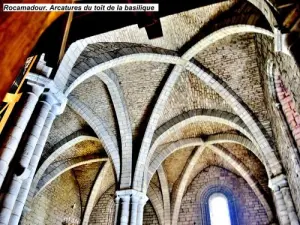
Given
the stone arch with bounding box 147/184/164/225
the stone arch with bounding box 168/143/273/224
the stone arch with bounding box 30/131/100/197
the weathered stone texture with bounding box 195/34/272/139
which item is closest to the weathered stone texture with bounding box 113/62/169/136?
the weathered stone texture with bounding box 195/34/272/139

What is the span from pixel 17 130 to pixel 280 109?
5.60 meters

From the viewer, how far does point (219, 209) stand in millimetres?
12492

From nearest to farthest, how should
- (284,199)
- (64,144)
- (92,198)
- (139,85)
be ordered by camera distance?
(284,199) < (139,85) < (64,144) < (92,198)

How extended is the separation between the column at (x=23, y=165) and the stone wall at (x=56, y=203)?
7.21 m

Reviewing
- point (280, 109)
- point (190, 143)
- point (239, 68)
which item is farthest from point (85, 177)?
point (280, 109)

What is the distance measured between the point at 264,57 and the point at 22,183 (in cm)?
614

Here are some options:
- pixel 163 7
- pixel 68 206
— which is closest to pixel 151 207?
pixel 68 206

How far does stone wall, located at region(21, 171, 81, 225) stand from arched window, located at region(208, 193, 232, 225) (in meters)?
5.76

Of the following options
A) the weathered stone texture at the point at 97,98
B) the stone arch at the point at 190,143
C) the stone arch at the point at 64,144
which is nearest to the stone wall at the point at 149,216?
the stone arch at the point at 190,143

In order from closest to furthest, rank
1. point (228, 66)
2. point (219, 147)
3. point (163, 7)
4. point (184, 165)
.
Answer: point (163, 7) → point (228, 66) → point (219, 147) → point (184, 165)

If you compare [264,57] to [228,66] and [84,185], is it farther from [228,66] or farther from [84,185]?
[84,185]

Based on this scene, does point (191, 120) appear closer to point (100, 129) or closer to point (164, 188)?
point (100, 129)

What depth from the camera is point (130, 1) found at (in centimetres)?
302

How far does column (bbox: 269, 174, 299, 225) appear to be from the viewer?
724 cm
